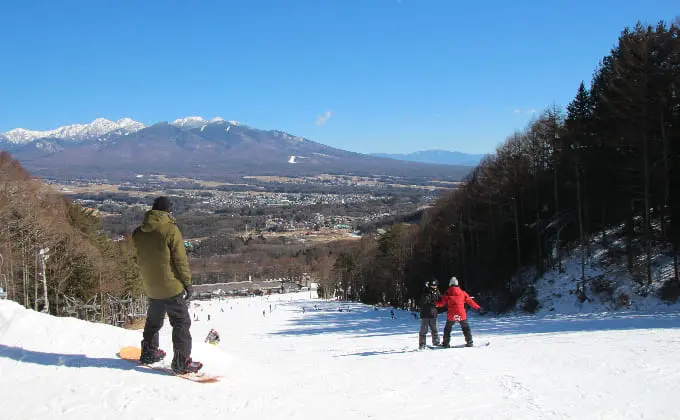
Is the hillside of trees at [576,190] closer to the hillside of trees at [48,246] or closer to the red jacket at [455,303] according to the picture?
the red jacket at [455,303]

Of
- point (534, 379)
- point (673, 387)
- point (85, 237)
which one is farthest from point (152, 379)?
point (85, 237)

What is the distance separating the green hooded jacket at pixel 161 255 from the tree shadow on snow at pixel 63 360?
97 cm

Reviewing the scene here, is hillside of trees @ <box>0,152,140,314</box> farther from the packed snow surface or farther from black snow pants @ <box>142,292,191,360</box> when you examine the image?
black snow pants @ <box>142,292,191,360</box>

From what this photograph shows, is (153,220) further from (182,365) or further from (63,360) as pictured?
(63,360)

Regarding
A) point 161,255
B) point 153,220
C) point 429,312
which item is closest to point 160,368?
point 161,255

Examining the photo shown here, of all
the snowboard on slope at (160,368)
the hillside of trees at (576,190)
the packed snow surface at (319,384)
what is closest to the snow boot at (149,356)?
the snowboard on slope at (160,368)

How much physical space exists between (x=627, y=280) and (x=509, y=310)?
27.4ft

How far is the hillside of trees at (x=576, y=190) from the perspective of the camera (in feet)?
75.7

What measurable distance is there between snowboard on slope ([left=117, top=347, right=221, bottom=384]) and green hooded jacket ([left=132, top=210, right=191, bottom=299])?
96 cm

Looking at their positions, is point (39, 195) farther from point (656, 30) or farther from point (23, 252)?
point (656, 30)

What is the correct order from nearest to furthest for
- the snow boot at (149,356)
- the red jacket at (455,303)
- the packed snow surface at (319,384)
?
the packed snow surface at (319,384) < the snow boot at (149,356) < the red jacket at (455,303)

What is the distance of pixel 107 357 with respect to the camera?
703cm

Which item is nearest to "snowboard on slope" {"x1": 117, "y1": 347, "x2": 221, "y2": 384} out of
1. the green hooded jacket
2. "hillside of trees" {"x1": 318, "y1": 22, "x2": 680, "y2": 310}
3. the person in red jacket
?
the green hooded jacket

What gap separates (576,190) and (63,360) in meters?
31.0
